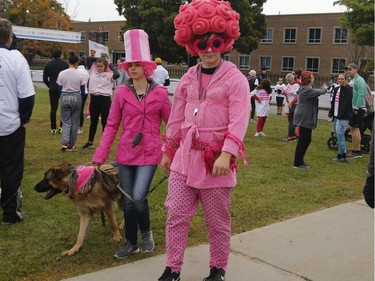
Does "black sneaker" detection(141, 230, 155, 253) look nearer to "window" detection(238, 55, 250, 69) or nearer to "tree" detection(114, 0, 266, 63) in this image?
"tree" detection(114, 0, 266, 63)

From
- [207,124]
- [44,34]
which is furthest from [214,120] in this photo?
[44,34]

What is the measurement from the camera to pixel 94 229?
16.0 ft

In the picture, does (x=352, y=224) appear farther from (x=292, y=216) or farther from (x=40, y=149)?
(x=40, y=149)

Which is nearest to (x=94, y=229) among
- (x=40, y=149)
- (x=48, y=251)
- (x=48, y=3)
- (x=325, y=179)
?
(x=48, y=251)

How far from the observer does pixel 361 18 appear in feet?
94.3

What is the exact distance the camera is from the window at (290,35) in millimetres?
53312

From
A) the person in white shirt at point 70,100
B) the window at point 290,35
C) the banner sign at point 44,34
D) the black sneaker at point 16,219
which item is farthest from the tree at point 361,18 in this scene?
the black sneaker at point 16,219

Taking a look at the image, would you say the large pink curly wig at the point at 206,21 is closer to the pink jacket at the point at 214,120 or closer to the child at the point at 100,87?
the pink jacket at the point at 214,120

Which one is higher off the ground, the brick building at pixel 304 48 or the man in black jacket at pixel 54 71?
the brick building at pixel 304 48

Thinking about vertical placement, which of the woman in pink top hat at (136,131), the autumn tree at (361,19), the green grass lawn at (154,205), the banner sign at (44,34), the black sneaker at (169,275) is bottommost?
the green grass lawn at (154,205)

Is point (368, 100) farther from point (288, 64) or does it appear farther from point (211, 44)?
point (288, 64)

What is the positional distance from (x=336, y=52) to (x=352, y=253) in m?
49.3

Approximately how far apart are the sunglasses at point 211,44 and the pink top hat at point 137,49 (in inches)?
34.0

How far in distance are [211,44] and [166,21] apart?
40.3m
